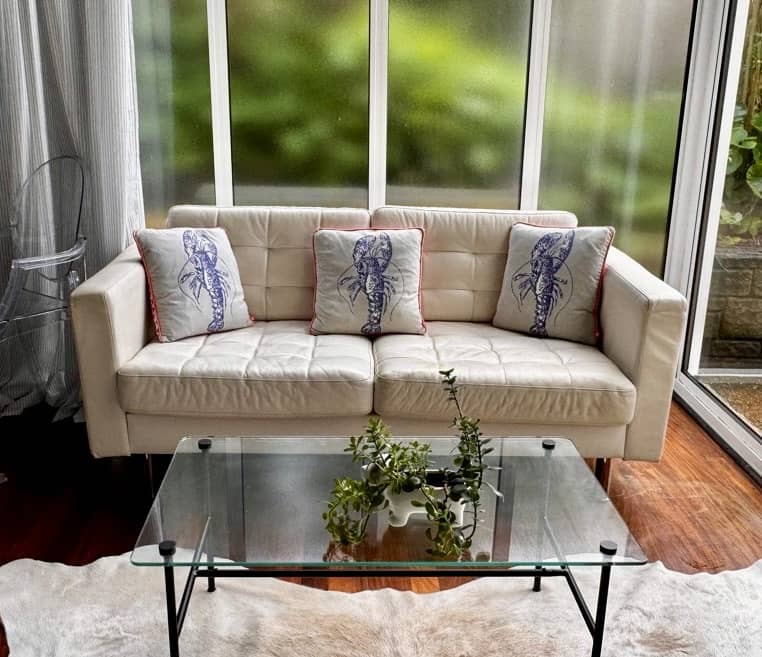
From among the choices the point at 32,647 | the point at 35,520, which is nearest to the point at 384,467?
the point at 32,647

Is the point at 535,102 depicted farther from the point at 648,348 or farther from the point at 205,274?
the point at 205,274

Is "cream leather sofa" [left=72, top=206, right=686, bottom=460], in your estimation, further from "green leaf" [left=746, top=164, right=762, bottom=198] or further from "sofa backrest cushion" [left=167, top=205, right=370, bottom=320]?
"green leaf" [left=746, top=164, right=762, bottom=198]

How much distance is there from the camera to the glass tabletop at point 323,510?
1.78m

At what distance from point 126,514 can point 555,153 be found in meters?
2.41

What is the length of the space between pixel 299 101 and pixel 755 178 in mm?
1924

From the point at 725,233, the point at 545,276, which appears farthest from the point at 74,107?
the point at 725,233

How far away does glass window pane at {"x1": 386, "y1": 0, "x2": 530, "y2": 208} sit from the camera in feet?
11.6

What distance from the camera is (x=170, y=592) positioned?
1772 millimetres

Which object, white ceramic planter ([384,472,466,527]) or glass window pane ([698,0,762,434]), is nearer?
white ceramic planter ([384,472,466,527])

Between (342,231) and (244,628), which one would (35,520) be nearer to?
(244,628)

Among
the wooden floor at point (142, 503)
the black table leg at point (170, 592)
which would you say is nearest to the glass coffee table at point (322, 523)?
the black table leg at point (170, 592)

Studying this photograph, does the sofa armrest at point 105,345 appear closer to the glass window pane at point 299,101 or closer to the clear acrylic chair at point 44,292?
→ the clear acrylic chair at point 44,292

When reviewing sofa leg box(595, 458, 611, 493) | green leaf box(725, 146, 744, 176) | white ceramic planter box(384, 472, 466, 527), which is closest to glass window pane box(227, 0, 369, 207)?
green leaf box(725, 146, 744, 176)

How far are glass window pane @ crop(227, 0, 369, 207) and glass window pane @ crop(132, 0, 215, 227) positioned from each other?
134 millimetres
